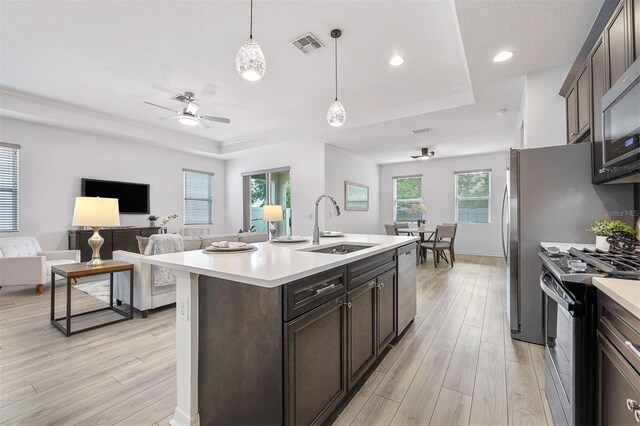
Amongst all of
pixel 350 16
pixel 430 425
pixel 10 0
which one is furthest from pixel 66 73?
pixel 430 425

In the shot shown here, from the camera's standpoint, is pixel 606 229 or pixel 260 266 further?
pixel 606 229

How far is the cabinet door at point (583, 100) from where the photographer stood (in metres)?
2.23

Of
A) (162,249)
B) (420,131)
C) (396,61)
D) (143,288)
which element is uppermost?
(396,61)

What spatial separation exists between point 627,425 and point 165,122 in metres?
6.58

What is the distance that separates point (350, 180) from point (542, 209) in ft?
15.9

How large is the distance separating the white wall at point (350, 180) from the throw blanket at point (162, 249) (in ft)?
11.0

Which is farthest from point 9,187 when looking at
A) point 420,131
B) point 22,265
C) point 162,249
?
point 420,131

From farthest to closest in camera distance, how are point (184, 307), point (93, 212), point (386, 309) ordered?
1. point (93, 212)
2. point (386, 309)
3. point (184, 307)

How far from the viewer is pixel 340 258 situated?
1.62 meters

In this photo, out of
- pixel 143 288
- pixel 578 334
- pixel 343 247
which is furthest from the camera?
pixel 143 288

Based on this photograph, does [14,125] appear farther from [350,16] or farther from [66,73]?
[350,16]

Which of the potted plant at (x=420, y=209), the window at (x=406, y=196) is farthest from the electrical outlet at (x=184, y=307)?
the window at (x=406, y=196)

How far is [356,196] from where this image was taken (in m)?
7.27

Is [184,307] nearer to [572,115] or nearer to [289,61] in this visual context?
[289,61]
